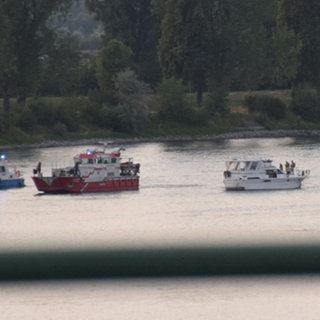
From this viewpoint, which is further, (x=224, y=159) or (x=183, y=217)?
(x=224, y=159)

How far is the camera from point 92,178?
6078 centimetres

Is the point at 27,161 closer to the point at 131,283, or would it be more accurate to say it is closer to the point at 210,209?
the point at 210,209

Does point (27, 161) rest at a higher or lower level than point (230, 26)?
lower

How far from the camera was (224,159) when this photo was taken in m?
76.9

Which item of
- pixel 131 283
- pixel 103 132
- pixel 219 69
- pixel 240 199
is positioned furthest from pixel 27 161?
pixel 131 283

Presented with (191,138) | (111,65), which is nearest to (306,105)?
(191,138)

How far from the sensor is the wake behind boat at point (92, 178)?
6031 cm

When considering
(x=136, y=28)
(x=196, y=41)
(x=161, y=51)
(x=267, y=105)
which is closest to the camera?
(x=196, y=41)

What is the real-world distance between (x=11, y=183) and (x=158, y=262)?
5952cm

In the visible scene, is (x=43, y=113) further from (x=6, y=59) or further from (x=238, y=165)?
(x=238, y=165)

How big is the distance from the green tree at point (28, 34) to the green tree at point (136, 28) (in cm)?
1430

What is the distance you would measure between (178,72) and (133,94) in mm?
9195

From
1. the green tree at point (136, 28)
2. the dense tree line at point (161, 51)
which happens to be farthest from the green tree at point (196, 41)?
the green tree at point (136, 28)

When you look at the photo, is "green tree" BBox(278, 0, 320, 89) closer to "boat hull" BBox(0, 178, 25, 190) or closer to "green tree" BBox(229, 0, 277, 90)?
"green tree" BBox(229, 0, 277, 90)
